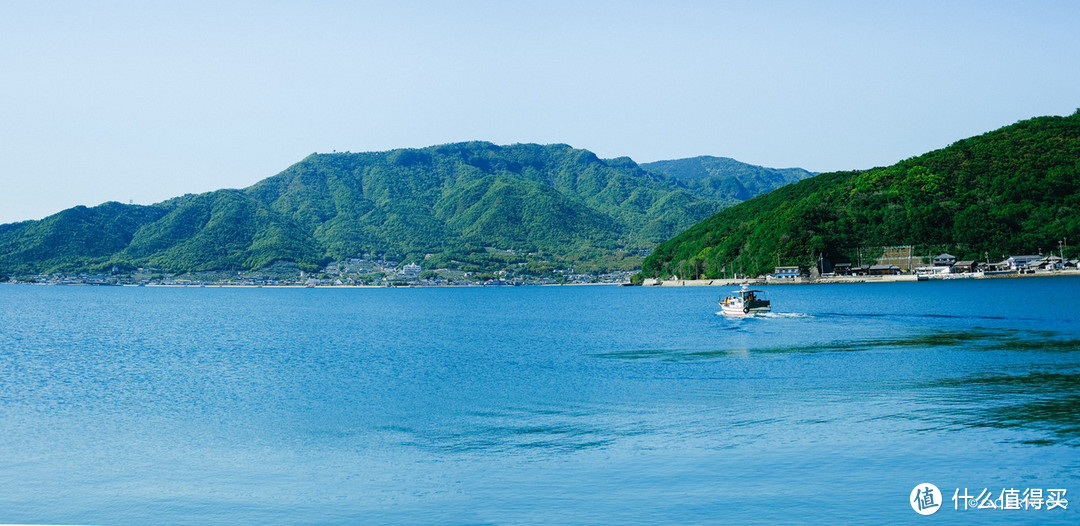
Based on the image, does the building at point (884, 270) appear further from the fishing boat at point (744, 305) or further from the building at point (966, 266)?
the fishing boat at point (744, 305)

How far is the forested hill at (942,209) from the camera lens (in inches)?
4719

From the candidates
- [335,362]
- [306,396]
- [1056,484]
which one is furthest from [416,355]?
[1056,484]

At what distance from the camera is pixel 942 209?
126438 mm

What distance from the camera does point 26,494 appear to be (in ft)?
45.6

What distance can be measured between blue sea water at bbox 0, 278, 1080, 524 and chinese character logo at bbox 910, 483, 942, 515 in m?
0.18

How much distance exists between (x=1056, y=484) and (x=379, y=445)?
1263cm

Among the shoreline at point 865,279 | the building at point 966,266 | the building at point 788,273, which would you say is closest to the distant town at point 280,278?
the shoreline at point 865,279

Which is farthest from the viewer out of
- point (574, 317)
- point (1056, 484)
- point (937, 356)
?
point (574, 317)

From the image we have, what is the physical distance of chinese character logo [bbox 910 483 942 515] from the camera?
1157 cm

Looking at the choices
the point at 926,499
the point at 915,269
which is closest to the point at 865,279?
the point at 915,269

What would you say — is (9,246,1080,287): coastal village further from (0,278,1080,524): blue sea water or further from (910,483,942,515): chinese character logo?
(910,483,942,515): chinese character logo

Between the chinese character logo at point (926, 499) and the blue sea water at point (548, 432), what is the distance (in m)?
0.18

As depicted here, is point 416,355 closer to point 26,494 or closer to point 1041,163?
point 26,494

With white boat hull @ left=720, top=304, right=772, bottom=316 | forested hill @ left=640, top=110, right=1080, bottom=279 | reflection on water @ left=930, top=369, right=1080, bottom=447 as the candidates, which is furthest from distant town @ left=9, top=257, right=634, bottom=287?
reflection on water @ left=930, top=369, right=1080, bottom=447
